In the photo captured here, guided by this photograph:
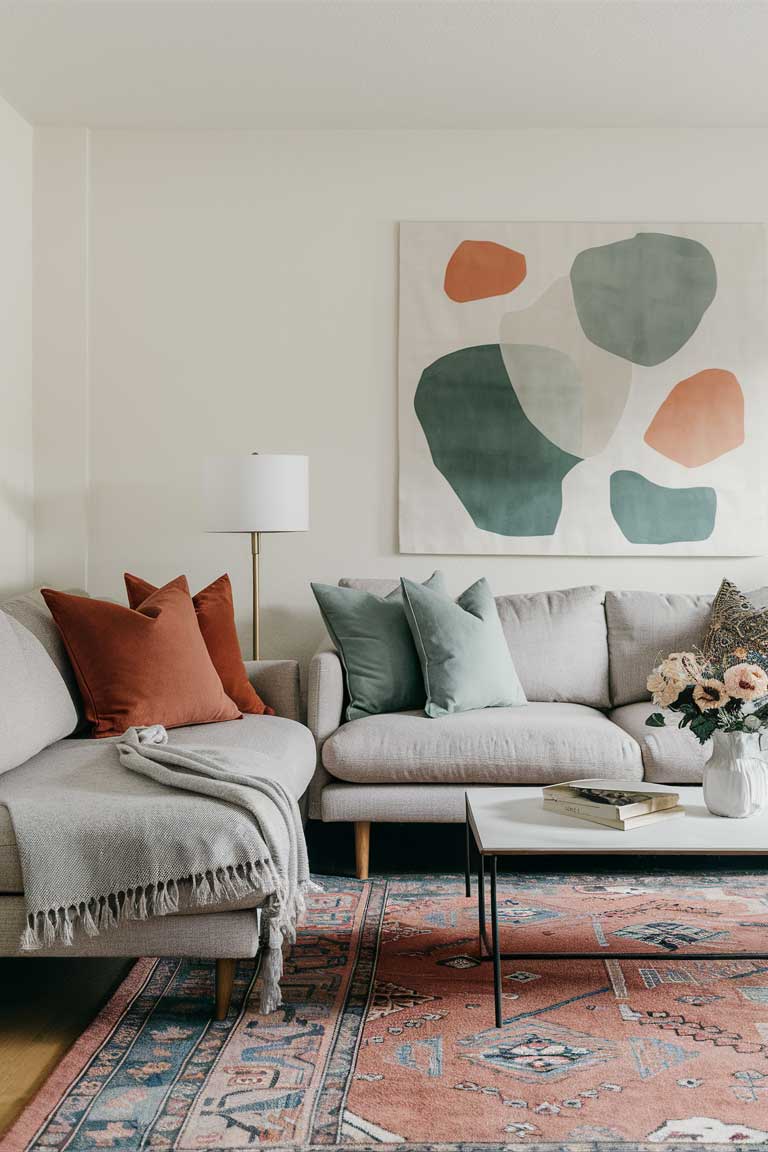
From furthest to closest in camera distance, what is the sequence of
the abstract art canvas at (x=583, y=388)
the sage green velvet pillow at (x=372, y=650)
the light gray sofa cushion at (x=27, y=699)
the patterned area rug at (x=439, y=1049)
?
the abstract art canvas at (x=583, y=388), the sage green velvet pillow at (x=372, y=650), the light gray sofa cushion at (x=27, y=699), the patterned area rug at (x=439, y=1049)

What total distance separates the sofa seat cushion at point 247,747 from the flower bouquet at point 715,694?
99 cm

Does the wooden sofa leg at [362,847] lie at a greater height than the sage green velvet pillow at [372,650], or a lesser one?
lesser

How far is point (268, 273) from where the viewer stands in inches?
173

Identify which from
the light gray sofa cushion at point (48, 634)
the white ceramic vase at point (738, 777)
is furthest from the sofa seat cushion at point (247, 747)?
the white ceramic vase at point (738, 777)

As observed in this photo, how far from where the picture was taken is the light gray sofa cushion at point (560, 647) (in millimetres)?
3957

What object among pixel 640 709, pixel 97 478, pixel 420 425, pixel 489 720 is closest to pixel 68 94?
pixel 97 478

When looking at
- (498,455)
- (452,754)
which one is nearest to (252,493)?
(498,455)

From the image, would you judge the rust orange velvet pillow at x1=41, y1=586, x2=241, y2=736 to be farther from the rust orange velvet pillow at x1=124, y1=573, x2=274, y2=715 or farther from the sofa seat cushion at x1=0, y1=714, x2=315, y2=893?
the rust orange velvet pillow at x1=124, y1=573, x2=274, y2=715

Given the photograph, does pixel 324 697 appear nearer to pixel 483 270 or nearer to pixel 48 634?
pixel 48 634

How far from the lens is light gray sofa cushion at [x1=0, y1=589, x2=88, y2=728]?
10.6 ft

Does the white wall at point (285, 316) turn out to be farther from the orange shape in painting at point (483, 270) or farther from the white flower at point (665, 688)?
the white flower at point (665, 688)

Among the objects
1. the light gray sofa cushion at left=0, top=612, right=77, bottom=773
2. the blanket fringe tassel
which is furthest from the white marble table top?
the light gray sofa cushion at left=0, top=612, right=77, bottom=773

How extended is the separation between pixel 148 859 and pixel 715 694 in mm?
1325

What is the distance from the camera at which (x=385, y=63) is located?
3750 millimetres
